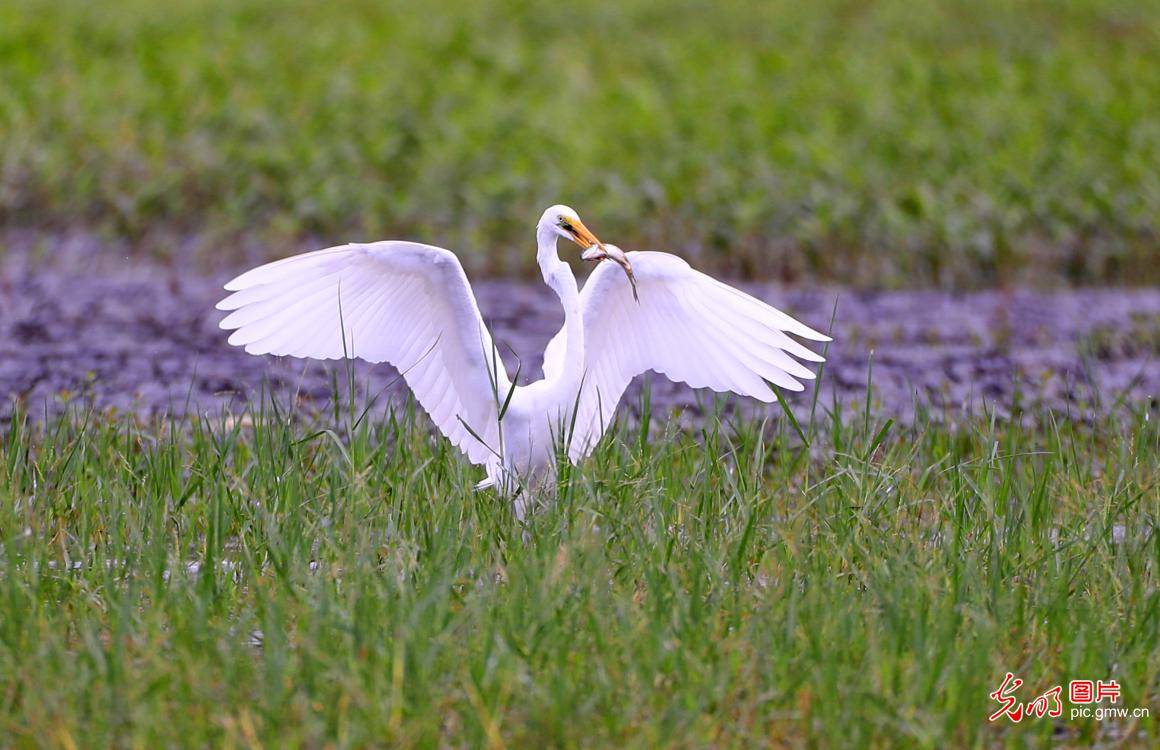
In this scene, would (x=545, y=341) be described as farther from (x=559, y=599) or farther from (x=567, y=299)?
(x=559, y=599)

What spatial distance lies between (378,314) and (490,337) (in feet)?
1.18

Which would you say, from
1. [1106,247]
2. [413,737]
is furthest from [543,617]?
[1106,247]

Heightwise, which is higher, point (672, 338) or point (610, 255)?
point (610, 255)

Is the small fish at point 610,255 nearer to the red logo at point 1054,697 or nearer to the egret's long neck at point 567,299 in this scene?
the egret's long neck at point 567,299

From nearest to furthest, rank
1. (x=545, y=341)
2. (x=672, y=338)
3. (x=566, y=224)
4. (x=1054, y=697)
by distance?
(x=1054, y=697) < (x=566, y=224) < (x=672, y=338) < (x=545, y=341)

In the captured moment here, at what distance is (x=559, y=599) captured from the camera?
154 inches

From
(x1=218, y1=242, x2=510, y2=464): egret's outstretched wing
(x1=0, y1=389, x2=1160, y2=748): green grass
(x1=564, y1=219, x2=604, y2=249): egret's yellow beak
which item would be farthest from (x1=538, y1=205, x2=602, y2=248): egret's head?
(x1=0, y1=389, x2=1160, y2=748): green grass

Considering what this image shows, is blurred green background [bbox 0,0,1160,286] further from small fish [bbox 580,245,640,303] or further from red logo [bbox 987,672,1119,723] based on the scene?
red logo [bbox 987,672,1119,723]

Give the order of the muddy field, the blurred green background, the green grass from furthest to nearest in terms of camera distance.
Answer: the blurred green background, the muddy field, the green grass

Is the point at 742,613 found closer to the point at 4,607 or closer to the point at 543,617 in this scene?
the point at 543,617

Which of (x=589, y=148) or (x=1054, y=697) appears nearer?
(x=1054, y=697)

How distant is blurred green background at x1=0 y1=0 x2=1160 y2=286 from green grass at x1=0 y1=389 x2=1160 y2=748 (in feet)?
18.9

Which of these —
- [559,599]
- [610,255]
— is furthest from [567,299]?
[559,599]

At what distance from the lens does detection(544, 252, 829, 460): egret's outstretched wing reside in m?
4.95
